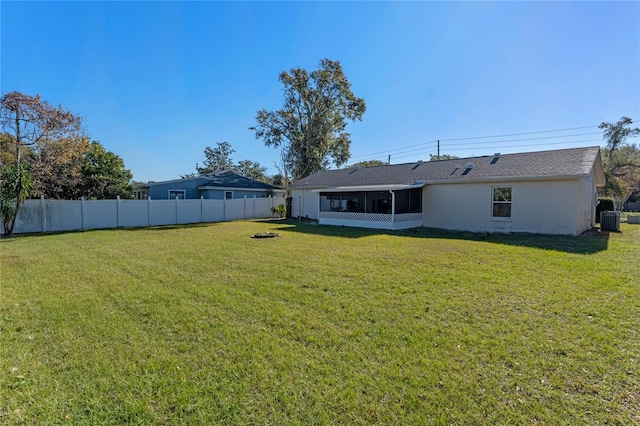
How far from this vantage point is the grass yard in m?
2.56

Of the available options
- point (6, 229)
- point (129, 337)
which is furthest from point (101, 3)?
point (129, 337)

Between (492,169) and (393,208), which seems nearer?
(492,169)

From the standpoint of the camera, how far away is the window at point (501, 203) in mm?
13359

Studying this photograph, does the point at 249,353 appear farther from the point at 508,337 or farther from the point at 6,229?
the point at 6,229

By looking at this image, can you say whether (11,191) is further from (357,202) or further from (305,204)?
(357,202)

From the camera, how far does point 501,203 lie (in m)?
13.5

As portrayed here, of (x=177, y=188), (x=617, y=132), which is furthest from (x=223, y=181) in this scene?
(x=617, y=132)

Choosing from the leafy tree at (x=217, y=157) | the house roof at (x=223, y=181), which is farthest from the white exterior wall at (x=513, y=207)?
the leafy tree at (x=217, y=157)

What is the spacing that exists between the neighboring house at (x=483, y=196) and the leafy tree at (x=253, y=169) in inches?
1629

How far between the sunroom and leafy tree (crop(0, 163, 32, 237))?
14.0 metres

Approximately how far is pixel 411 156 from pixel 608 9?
2856cm

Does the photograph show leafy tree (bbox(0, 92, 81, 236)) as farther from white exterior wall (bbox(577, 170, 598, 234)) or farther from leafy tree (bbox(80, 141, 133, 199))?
white exterior wall (bbox(577, 170, 598, 234))

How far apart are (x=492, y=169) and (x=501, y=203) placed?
5.95ft

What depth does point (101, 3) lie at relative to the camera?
10.5 metres
